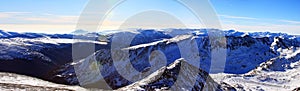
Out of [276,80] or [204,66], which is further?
[204,66]

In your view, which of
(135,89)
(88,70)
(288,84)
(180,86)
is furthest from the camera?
(88,70)

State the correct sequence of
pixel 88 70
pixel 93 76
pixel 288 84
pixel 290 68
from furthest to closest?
pixel 88 70 < pixel 93 76 < pixel 290 68 < pixel 288 84

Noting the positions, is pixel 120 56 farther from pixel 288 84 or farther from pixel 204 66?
pixel 288 84

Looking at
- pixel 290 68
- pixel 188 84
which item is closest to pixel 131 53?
pixel 290 68

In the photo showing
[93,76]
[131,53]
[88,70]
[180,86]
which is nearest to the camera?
[180,86]

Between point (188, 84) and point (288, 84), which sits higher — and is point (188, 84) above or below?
above

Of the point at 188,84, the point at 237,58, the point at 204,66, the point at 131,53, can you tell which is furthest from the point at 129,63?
the point at 188,84

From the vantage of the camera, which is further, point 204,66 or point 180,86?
point 204,66

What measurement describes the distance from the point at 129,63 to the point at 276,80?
8251cm

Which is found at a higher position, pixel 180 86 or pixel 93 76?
pixel 180 86

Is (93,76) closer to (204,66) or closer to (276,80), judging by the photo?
(204,66)

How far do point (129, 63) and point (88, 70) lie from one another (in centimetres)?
2256

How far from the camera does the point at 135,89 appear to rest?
57.1 meters

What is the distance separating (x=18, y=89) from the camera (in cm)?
5956
